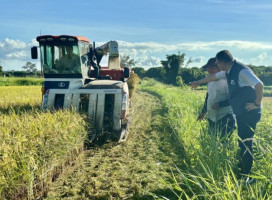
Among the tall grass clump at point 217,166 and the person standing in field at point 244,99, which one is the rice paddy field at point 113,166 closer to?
the tall grass clump at point 217,166

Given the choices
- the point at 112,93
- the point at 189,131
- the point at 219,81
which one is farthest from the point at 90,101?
the point at 219,81

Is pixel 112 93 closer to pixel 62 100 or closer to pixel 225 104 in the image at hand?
pixel 62 100

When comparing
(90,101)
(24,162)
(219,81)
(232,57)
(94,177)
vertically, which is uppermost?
(232,57)

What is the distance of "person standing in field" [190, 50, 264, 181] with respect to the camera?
150 inches

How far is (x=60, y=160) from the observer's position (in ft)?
14.6

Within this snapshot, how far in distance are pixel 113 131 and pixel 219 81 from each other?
9.41ft

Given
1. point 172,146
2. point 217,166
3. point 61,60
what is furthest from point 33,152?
point 61,60

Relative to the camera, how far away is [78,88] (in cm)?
714

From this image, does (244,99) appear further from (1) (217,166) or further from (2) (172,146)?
(2) (172,146)

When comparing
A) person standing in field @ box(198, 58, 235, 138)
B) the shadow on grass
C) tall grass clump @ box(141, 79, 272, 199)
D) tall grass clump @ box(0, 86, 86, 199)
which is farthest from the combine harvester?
person standing in field @ box(198, 58, 235, 138)

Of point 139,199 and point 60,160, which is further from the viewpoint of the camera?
point 60,160

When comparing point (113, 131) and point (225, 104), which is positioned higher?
point (225, 104)

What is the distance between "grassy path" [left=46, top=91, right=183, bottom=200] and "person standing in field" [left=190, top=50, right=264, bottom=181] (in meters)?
1.15

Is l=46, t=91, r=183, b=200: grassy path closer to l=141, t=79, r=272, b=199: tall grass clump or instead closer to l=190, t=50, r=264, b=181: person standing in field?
l=141, t=79, r=272, b=199: tall grass clump
